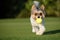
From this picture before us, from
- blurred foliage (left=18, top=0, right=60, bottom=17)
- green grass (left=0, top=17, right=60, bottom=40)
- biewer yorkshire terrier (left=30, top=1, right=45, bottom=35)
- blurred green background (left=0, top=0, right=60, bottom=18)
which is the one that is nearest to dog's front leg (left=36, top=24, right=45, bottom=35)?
biewer yorkshire terrier (left=30, top=1, right=45, bottom=35)

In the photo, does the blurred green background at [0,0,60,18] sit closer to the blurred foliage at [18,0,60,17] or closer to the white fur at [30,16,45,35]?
the blurred foliage at [18,0,60,17]

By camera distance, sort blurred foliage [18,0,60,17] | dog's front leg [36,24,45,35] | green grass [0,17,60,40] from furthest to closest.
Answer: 1. blurred foliage [18,0,60,17]
2. dog's front leg [36,24,45,35]
3. green grass [0,17,60,40]

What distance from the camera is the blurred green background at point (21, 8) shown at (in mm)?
30844

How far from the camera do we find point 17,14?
32625mm

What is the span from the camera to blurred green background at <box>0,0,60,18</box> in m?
30.8

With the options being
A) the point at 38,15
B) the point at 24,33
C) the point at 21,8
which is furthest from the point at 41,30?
the point at 21,8

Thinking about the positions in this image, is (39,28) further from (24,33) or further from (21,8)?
(21,8)

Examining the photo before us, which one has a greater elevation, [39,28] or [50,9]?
[39,28]

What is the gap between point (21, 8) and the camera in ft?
107

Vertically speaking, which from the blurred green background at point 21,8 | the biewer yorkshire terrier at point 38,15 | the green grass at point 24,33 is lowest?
the blurred green background at point 21,8

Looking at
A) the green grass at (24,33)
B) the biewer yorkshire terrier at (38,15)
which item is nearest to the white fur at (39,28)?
the biewer yorkshire terrier at (38,15)

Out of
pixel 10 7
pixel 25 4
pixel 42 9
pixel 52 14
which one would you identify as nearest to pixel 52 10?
pixel 52 14

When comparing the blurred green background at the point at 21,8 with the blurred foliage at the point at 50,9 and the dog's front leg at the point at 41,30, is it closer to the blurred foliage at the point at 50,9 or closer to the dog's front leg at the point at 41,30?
the blurred foliage at the point at 50,9

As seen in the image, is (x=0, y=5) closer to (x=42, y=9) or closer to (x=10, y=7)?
(x=10, y=7)
